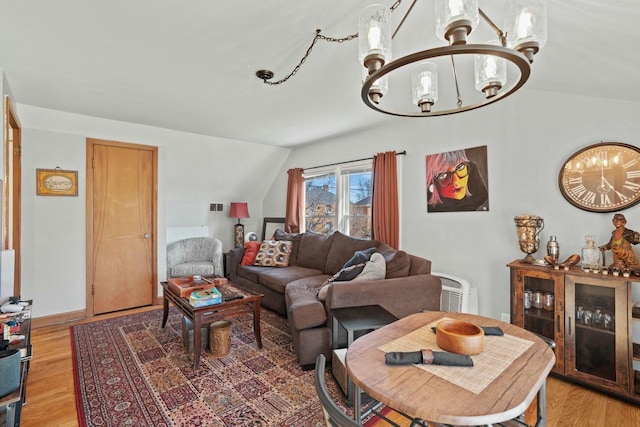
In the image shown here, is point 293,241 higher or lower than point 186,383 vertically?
higher

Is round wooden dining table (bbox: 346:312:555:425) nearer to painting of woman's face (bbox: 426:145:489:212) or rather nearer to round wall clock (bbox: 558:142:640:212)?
round wall clock (bbox: 558:142:640:212)

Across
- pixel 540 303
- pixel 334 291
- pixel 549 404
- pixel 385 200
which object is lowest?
pixel 549 404

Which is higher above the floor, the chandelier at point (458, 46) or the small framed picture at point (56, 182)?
the chandelier at point (458, 46)

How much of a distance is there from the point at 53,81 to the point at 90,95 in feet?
1.03

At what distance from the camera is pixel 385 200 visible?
3.74 meters

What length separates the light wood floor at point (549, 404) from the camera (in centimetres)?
185

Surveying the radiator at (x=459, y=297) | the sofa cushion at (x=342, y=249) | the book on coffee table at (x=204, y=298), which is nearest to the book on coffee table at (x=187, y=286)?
the book on coffee table at (x=204, y=298)

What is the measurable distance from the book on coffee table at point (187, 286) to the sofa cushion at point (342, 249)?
1.44 meters

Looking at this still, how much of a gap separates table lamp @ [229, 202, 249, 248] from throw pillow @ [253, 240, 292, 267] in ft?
3.97

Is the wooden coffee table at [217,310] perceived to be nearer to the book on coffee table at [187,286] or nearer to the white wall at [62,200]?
the book on coffee table at [187,286]

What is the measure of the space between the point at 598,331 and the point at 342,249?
2.35 meters

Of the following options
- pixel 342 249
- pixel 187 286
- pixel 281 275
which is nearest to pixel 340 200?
pixel 342 249

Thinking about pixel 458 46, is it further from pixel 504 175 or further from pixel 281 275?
pixel 281 275

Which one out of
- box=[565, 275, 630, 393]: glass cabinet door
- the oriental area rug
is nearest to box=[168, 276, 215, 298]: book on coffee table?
the oriental area rug
